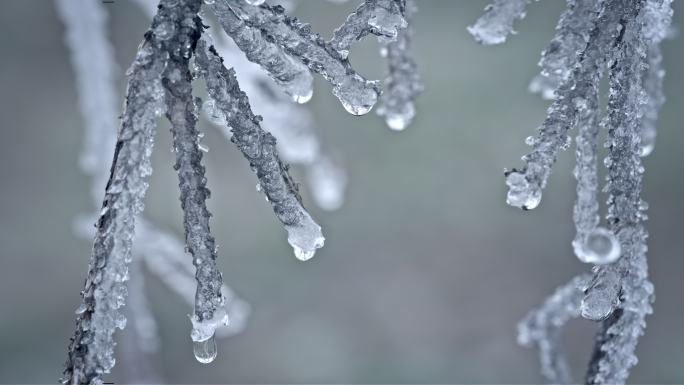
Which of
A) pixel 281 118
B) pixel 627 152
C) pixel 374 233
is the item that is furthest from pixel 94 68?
pixel 374 233

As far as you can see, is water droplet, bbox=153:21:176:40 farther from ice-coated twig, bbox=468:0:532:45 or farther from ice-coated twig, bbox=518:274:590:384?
ice-coated twig, bbox=518:274:590:384

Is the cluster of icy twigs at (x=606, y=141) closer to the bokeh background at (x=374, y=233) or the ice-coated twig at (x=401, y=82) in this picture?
the ice-coated twig at (x=401, y=82)

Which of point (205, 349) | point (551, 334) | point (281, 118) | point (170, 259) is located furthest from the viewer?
point (170, 259)

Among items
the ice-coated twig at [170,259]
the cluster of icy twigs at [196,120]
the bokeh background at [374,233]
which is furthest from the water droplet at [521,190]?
the bokeh background at [374,233]

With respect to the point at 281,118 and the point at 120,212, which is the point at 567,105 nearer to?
the point at 120,212

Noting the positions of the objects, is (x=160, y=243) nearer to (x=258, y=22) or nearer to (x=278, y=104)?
(x=278, y=104)

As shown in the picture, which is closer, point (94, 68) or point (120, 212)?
point (120, 212)

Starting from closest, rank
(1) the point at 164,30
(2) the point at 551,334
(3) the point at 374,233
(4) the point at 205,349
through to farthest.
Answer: (1) the point at 164,30 < (4) the point at 205,349 < (2) the point at 551,334 < (3) the point at 374,233
